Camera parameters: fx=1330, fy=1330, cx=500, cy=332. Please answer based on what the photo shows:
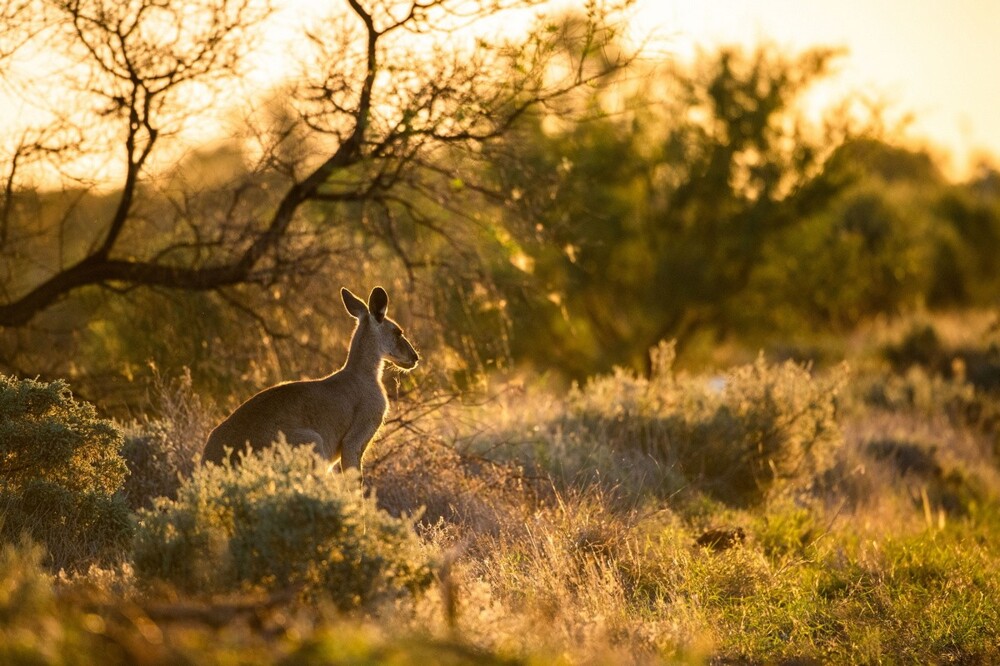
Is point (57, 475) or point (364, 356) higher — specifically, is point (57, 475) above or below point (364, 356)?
below

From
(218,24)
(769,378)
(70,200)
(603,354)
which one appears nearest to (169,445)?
(218,24)

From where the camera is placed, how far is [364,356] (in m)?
9.60

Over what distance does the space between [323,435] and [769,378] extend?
6156 mm

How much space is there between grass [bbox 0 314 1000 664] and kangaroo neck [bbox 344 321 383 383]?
3.64 feet

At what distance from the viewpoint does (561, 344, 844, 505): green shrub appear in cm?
1287

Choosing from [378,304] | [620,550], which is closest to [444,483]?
[378,304]

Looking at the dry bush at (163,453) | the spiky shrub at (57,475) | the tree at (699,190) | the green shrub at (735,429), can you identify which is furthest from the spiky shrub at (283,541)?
the tree at (699,190)

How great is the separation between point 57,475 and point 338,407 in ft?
6.10

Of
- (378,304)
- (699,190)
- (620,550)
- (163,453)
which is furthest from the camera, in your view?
(699,190)

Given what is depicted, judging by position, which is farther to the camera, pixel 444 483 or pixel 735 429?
pixel 735 429

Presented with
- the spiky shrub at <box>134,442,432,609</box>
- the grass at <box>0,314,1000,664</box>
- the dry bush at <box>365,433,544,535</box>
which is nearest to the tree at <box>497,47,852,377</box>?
the grass at <box>0,314,1000,664</box>

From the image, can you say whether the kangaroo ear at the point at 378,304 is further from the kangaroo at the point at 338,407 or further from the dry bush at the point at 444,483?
the dry bush at the point at 444,483

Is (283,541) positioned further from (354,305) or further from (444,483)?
(444,483)

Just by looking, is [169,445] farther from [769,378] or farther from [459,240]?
[769,378]
